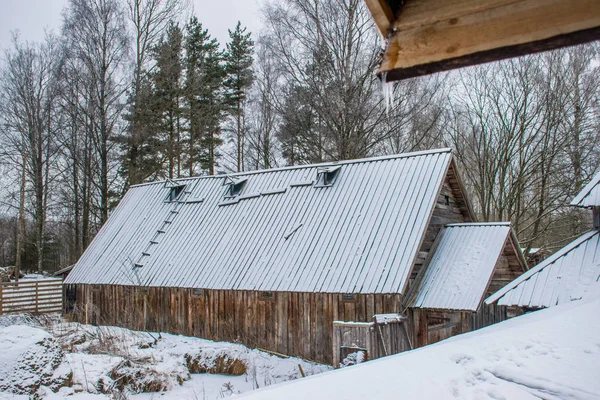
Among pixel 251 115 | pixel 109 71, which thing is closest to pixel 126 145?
pixel 109 71

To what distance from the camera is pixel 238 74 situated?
110ft

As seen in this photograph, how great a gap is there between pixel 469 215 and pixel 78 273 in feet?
48.9

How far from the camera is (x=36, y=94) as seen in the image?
27969 millimetres

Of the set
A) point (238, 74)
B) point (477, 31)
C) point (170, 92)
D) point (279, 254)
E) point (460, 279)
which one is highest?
point (238, 74)

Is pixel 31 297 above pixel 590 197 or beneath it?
beneath

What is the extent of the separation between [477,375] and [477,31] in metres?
2.41

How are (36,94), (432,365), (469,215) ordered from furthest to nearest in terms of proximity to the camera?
(36,94) < (469,215) < (432,365)

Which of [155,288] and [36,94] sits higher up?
[36,94]

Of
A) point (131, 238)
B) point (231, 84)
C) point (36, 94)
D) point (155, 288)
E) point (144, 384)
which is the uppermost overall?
point (231, 84)

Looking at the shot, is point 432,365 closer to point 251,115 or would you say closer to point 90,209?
point 90,209

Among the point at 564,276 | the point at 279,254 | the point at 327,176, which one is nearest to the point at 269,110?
the point at 327,176

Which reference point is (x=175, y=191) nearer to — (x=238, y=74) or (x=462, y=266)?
(x=462, y=266)

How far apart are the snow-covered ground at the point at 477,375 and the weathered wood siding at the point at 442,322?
743 centimetres

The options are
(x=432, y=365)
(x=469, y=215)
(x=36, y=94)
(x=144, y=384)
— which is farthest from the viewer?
(x=36, y=94)
